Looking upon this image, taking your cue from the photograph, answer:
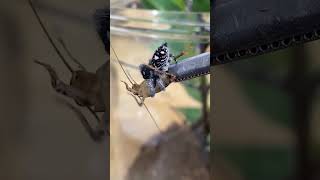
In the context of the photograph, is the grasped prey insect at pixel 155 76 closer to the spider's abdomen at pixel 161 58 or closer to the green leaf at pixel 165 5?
the spider's abdomen at pixel 161 58

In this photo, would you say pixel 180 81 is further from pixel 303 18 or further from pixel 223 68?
pixel 303 18

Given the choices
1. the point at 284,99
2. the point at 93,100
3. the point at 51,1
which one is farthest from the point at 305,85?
the point at 51,1

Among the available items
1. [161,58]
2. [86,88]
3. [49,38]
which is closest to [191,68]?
[161,58]

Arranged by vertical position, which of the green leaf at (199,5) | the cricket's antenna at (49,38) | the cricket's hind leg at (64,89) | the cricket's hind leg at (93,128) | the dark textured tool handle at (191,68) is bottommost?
the cricket's hind leg at (93,128)

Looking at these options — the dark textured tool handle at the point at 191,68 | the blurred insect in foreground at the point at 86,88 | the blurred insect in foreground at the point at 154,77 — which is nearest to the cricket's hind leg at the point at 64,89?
the blurred insect in foreground at the point at 86,88

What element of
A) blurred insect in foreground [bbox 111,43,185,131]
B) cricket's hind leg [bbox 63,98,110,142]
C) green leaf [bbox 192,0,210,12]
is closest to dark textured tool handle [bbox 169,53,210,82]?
blurred insect in foreground [bbox 111,43,185,131]

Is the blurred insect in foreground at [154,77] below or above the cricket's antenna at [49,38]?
below

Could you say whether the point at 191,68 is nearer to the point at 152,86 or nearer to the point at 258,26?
the point at 152,86
